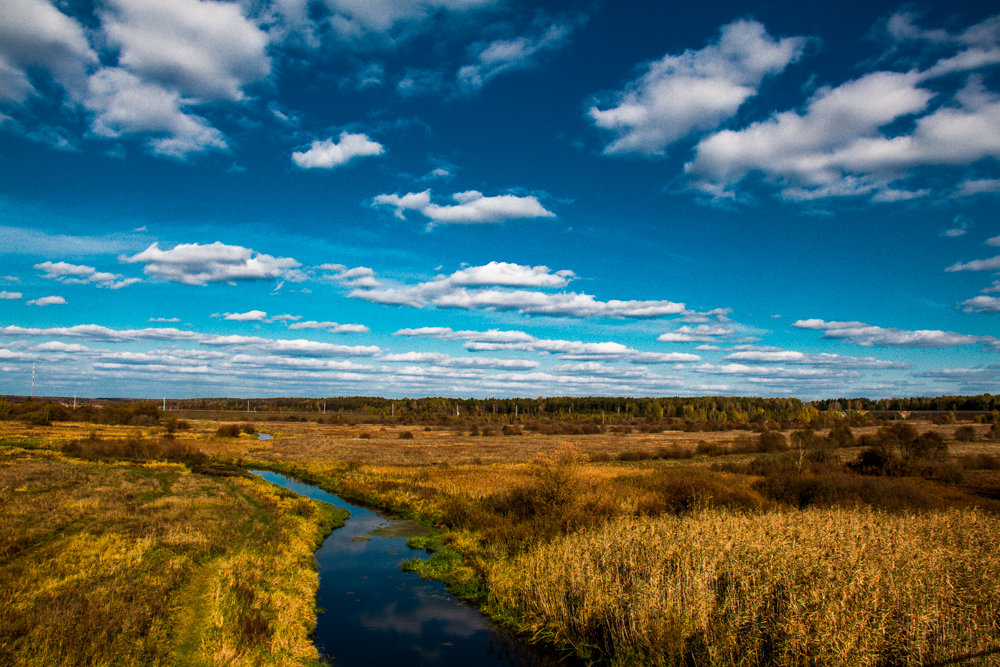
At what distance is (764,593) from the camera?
39.1ft

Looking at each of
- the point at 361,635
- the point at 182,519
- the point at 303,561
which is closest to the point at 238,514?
the point at 182,519

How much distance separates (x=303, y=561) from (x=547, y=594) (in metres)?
10.3

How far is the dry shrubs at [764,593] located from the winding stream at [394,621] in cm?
103

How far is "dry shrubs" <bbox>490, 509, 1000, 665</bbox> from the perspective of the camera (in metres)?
10.0

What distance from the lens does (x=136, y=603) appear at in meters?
12.4

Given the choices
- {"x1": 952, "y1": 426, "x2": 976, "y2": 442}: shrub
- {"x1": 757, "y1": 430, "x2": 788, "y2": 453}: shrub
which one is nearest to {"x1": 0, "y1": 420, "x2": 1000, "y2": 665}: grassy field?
{"x1": 757, "y1": 430, "x2": 788, "y2": 453}: shrub

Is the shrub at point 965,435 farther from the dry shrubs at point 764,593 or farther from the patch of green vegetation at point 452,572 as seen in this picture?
the patch of green vegetation at point 452,572

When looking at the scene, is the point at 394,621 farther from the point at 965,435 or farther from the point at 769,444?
the point at 965,435

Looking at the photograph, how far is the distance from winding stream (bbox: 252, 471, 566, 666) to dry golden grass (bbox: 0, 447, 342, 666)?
2.83 feet

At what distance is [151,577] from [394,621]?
22.1ft

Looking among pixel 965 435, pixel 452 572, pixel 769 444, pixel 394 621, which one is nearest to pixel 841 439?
pixel 769 444

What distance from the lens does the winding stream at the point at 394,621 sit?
547 inches

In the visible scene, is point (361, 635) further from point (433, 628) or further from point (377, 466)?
point (377, 466)

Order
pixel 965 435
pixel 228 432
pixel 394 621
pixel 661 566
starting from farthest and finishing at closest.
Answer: pixel 228 432 < pixel 965 435 < pixel 394 621 < pixel 661 566
